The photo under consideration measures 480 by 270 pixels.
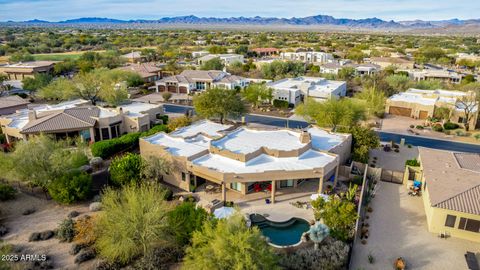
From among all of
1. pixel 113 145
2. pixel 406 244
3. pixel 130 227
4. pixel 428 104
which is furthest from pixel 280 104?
pixel 130 227

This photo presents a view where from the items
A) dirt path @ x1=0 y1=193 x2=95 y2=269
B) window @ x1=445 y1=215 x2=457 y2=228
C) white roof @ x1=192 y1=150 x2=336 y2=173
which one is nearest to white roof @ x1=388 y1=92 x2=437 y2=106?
white roof @ x1=192 y1=150 x2=336 y2=173

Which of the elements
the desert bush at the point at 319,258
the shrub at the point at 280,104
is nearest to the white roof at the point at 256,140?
the desert bush at the point at 319,258

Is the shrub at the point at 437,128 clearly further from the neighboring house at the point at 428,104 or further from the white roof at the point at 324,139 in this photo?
the white roof at the point at 324,139

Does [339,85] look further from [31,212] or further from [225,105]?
[31,212]

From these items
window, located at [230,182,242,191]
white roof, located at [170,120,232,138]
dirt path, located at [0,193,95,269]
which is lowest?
dirt path, located at [0,193,95,269]

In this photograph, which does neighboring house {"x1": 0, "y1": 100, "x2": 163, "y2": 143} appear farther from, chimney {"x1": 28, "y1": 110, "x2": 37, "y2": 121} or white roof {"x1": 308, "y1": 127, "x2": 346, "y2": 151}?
white roof {"x1": 308, "y1": 127, "x2": 346, "y2": 151}

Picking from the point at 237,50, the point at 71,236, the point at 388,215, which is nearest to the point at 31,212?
the point at 71,236
